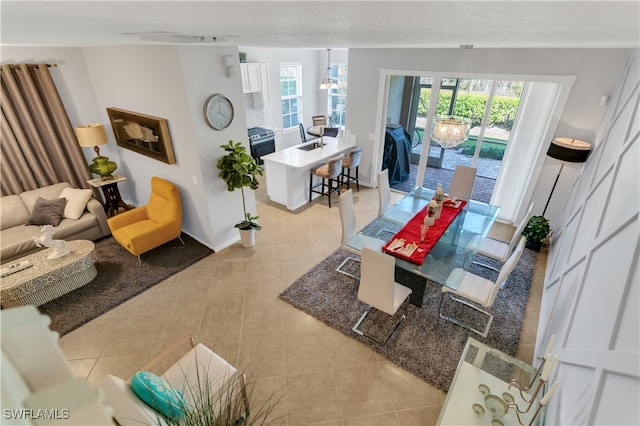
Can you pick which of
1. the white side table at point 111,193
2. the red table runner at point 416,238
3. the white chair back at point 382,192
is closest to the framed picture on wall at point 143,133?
the white side table at point 111,193

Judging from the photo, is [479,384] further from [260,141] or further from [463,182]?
[260,141]

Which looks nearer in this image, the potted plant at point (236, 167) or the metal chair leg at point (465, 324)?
the metal chair leg at point (465, 324)

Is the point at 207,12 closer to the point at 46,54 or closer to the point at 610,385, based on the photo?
the point at 610,385

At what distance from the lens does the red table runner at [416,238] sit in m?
2.98

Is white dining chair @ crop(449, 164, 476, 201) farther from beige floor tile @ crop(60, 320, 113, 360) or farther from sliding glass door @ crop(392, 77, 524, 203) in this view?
beige floor tile @ crop(60, 320, 113, 360)

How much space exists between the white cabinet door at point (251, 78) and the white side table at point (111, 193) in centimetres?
354

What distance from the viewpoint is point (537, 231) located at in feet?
13.4

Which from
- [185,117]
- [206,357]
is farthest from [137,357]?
[185,117]

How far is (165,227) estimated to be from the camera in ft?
12.8

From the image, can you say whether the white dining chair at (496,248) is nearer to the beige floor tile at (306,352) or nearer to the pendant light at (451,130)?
the pendant light at (451,130)

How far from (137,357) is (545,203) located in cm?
556

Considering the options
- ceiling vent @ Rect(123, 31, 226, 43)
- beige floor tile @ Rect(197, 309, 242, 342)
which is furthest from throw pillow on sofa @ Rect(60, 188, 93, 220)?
ceiling vent @ Rect(123, 31, 226, 43)

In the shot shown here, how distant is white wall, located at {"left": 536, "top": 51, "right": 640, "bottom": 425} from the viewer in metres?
1.29

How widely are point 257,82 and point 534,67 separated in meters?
5.51
